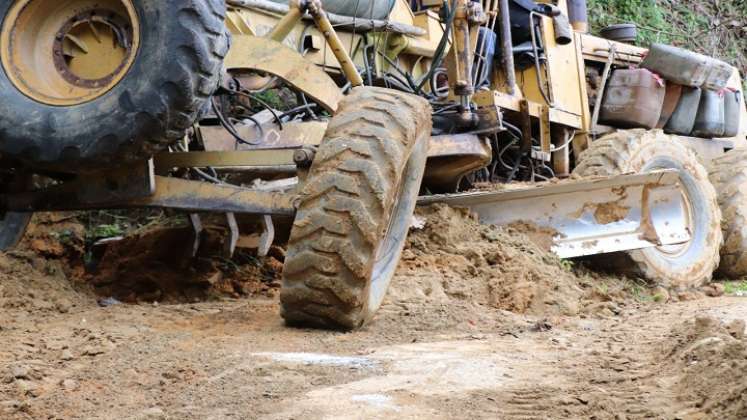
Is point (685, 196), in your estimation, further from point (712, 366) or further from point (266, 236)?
point (712, 366)

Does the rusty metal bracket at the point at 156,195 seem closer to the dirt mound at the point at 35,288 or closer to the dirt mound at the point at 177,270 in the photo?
the dirt mound at the point at 35,288

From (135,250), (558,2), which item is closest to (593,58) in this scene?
(558,2)

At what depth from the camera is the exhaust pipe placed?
390 inches

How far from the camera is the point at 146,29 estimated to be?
15.6 ft

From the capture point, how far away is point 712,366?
363 cm

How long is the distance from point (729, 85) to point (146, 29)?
7.46 metres

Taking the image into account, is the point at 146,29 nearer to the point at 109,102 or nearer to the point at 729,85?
the point at 109,102

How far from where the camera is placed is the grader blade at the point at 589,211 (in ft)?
24.8

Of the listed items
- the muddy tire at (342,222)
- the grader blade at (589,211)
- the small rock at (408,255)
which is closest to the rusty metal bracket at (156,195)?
the muddy tire at (342,222)

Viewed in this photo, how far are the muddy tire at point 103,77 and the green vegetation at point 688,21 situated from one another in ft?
36.0

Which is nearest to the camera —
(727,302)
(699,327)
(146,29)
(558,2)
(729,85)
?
(699,327)

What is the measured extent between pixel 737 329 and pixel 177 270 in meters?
3.47

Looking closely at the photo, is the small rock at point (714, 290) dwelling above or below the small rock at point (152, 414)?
below

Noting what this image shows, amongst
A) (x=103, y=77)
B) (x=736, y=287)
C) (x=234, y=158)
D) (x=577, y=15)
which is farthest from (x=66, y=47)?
(x=577, y=15)
